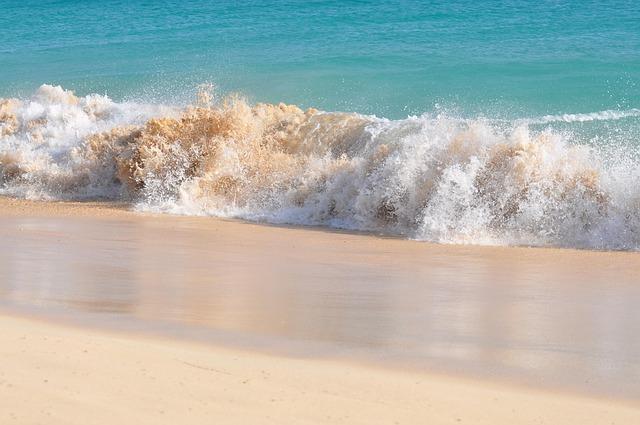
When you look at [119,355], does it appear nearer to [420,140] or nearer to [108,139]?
[420,140]

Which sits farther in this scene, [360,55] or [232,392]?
[360,55]

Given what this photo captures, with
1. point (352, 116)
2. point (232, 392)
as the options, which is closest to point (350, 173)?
point (352, 116)

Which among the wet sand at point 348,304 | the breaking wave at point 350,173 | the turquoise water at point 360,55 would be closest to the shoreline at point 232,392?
the wet sand at point 348,304

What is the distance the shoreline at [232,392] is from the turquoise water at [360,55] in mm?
11783

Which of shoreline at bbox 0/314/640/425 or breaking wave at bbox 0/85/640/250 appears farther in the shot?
breaking wave at bbox 0/85/640/250

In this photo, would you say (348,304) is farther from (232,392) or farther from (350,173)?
(350,173)

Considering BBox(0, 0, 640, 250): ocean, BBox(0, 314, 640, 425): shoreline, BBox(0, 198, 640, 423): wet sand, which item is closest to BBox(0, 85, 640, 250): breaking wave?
BBox(0, 0, 640, 250): ocean

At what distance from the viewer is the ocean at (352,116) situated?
1096 centimetres

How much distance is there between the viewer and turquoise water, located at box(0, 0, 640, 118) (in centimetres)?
1872

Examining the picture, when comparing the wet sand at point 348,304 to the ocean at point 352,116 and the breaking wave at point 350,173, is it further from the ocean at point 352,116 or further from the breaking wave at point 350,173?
the ocean at point 352,116

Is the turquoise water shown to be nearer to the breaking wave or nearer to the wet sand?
the breaking wave

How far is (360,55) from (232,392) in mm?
18186

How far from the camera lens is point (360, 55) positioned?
22.7 meters

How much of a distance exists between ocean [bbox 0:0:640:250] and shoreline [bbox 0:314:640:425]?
198 inches
